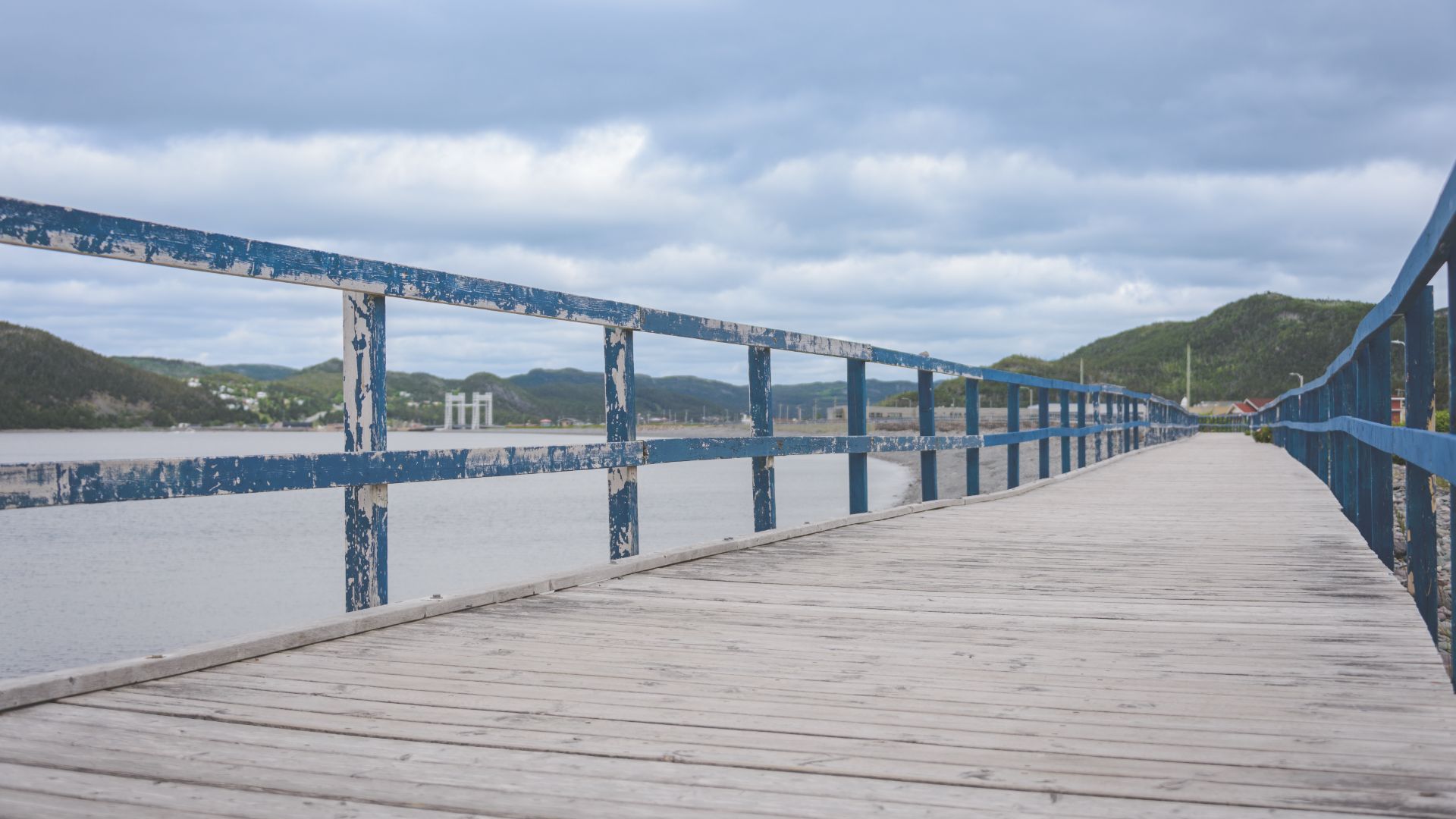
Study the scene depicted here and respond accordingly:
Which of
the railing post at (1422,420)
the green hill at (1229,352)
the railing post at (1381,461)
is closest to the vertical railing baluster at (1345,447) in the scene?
the railing post at (1381,461)

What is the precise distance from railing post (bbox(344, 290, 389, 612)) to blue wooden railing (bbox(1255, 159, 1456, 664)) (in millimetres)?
2672

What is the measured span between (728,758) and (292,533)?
30.0 meters

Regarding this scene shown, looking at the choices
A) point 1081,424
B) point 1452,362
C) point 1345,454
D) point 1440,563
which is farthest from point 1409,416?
point 1081,424

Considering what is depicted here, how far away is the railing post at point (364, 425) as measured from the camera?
3113 millimetres

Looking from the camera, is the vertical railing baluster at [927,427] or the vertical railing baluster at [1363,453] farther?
the vertical railing baluster at [927,427]

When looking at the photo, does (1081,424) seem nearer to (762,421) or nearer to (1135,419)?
(1135,419)

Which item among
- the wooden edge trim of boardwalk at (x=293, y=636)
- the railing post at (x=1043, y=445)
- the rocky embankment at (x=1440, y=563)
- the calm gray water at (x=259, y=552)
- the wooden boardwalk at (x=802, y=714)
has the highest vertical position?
the railing post at (x=1043, y=445)

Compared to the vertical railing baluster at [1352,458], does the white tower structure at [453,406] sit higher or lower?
higher

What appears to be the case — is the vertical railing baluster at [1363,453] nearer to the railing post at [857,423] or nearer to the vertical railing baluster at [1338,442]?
the vertical railing baluster at [1338,442]

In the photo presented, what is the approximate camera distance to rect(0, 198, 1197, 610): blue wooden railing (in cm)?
234

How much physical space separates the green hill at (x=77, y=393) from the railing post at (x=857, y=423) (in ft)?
14.2

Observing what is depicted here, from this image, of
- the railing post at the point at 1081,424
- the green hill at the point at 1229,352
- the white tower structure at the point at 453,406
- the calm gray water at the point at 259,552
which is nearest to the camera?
the railing post at the point at 1081,424

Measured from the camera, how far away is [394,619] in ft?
10.3

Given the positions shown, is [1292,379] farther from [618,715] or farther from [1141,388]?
[618,715]
